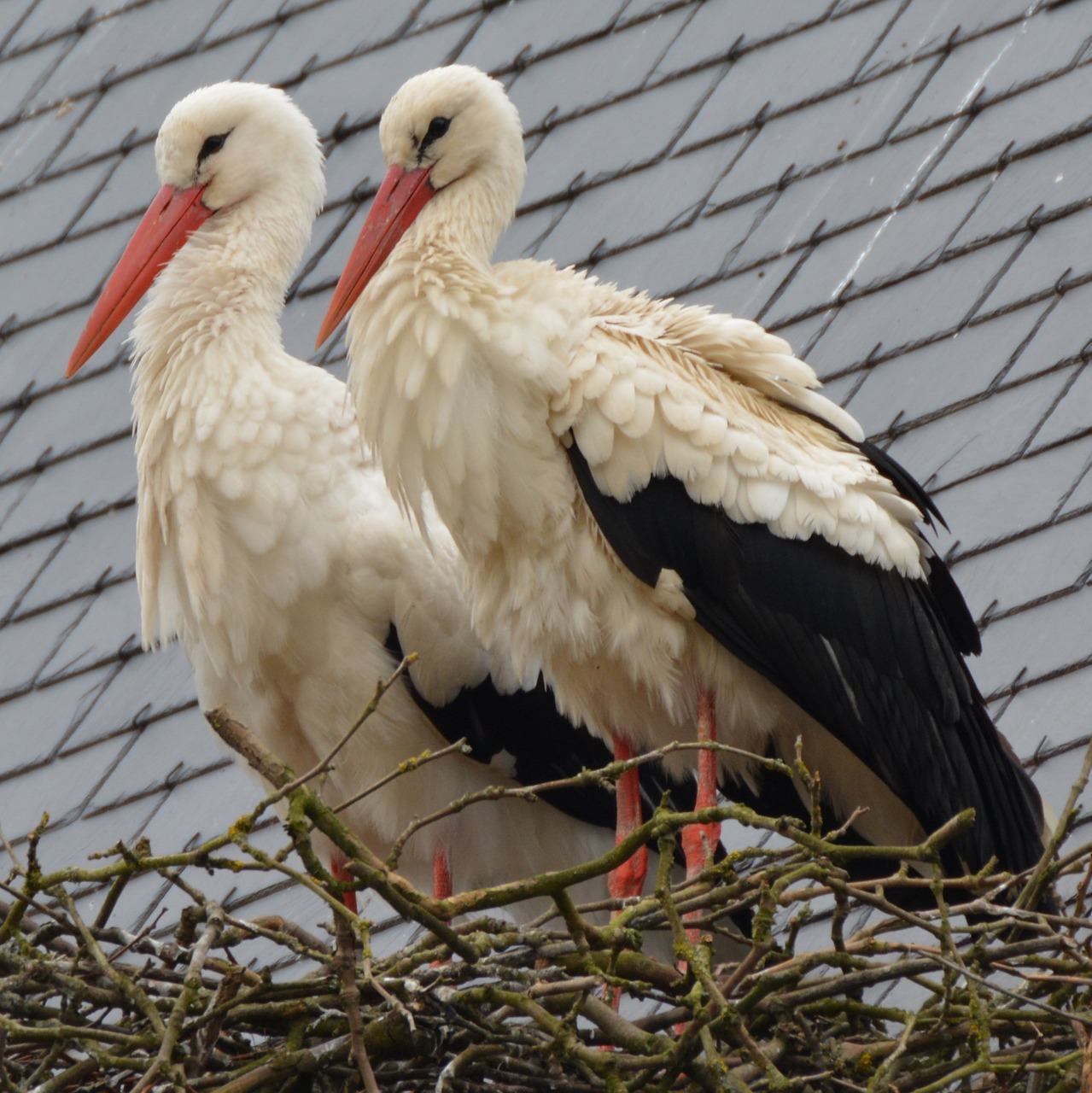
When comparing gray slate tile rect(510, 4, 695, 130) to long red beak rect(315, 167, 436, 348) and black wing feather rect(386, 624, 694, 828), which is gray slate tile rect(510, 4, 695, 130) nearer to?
long red beak rect(315, 167, 436, 348)

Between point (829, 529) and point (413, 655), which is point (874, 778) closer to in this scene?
point (829, 529)

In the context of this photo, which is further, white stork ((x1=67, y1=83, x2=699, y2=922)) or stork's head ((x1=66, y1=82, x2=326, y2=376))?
stork's head ((x1=66, y1=82, x2=326, y2=376))

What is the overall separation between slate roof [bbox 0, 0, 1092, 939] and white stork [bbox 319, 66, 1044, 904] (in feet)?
1.61

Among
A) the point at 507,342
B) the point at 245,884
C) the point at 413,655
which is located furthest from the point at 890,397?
the point at 413,655

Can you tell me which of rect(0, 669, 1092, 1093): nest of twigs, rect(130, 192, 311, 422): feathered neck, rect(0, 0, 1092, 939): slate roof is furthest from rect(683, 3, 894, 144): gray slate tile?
rect(0, 669, 1092, 1093): nest of twigs

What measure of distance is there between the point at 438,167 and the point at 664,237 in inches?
33.3

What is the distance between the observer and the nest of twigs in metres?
2.53

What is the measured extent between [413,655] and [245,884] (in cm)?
151

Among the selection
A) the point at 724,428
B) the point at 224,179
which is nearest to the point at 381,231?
the point at 224,179

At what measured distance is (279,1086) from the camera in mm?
2676

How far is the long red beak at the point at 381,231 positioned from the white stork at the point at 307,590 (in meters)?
0.14

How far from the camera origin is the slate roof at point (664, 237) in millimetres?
4133

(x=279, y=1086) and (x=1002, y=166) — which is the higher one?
(x=1002, y=166)

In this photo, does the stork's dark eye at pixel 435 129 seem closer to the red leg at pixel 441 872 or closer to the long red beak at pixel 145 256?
the long red beak at pixel 145 256
